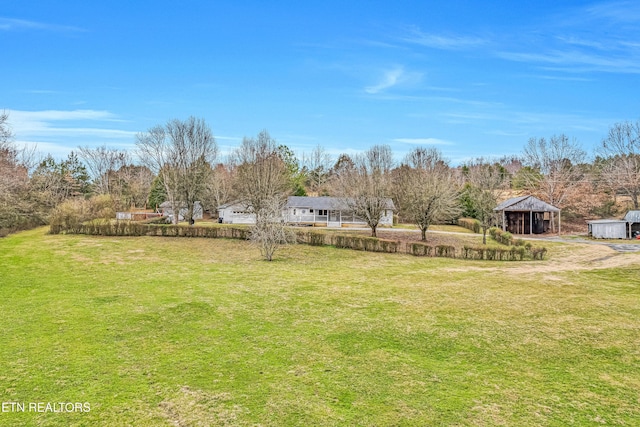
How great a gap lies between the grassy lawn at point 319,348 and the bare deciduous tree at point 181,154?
24.8m

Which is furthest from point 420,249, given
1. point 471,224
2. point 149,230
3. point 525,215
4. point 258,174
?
point 525,215

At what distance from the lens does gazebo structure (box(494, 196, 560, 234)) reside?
3988 cm

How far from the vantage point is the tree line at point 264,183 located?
105 feet

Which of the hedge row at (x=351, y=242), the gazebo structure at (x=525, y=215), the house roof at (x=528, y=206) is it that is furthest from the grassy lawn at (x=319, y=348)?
the gazebo structure at (x=525, y=215)

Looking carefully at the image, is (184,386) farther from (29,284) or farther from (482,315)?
(29,284)

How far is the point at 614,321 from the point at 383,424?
858cm

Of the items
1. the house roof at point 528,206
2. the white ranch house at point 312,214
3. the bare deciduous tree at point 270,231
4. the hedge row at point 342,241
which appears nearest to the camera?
the bare deciduous tree at point 270,231

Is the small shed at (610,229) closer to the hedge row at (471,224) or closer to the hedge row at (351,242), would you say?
the hedge row at (471,224)

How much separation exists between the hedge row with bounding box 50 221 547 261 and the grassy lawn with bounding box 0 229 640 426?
20.7 feet

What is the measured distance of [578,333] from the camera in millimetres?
9516

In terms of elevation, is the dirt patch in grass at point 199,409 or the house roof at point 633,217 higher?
the house roof at point 633,217

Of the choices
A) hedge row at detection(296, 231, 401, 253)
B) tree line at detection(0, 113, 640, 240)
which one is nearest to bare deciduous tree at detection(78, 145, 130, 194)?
tree line at detection(0, 113, 640, 240)

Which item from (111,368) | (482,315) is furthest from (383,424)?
(482,315)

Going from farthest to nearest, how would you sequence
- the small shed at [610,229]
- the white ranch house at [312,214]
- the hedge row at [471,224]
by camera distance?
1. the white ranch house at [312,214]
2. the hedge row at [471,224]
3. the small shed at [610,229]
